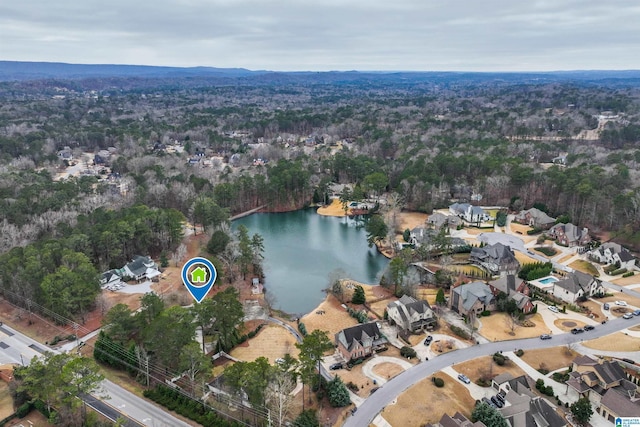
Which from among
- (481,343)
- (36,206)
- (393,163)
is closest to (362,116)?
(393,163)

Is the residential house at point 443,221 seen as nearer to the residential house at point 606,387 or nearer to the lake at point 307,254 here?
the lake at point 307,254

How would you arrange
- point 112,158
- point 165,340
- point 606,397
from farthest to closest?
point 112,158
point 165,340
point 606,397

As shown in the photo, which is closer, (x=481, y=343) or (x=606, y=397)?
(x=606, y=397)

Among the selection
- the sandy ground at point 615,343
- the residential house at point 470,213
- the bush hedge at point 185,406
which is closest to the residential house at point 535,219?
the residential house at point 470,213

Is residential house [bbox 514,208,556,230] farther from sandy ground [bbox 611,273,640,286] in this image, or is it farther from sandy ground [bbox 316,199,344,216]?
sandy ground [bbox 316,199,344,216]

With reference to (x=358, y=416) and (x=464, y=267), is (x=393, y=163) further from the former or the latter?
(x=358, y=416)

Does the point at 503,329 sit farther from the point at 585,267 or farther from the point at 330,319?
the point at 585,267
